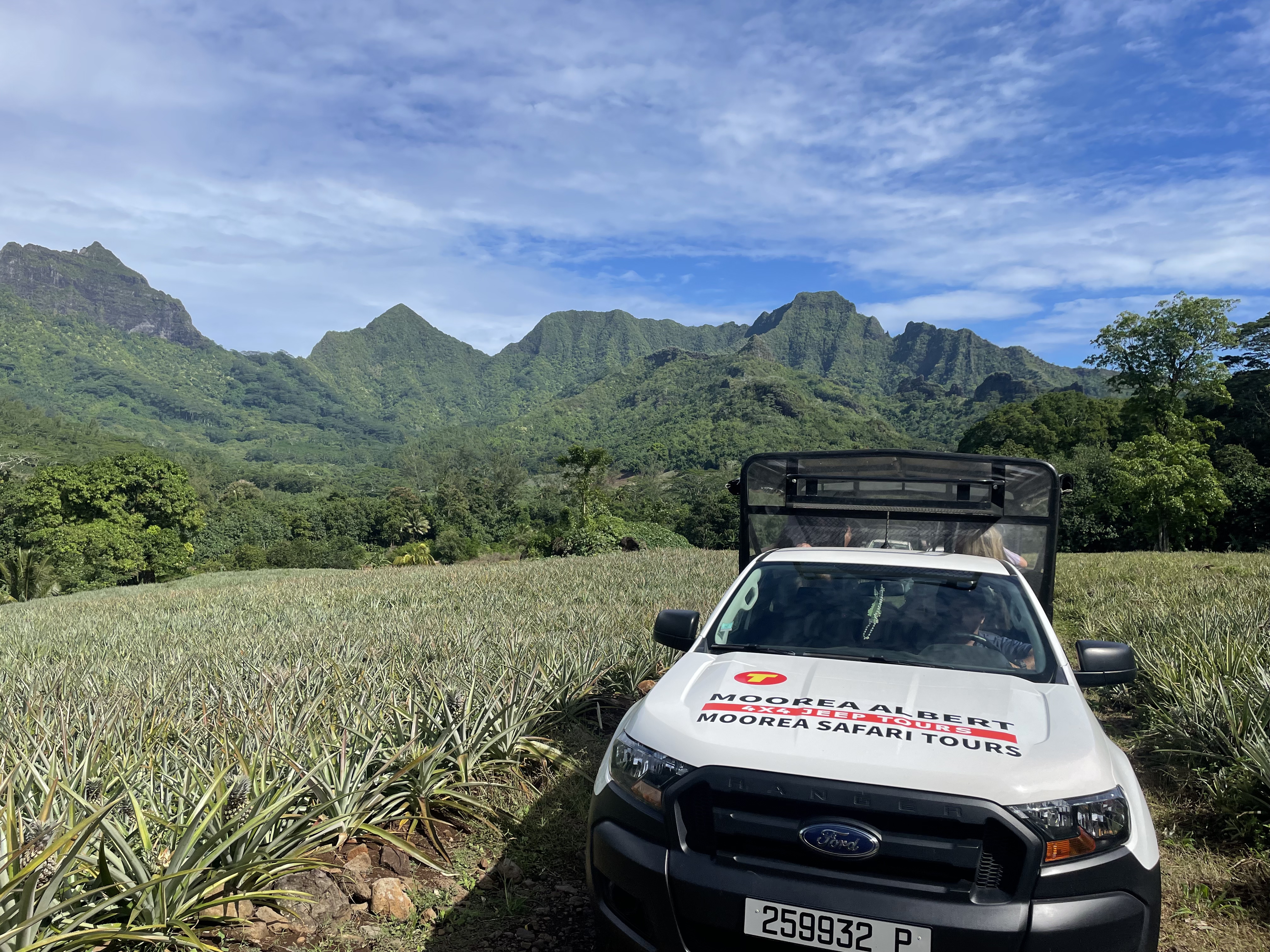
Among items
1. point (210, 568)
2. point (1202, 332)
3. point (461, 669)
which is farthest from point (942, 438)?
point (461, 669)

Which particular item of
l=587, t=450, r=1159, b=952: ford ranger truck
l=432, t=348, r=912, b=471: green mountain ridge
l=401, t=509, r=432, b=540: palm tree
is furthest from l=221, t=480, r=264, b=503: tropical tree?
l=587, t=450, r=1159, b=952: ford ranger truck

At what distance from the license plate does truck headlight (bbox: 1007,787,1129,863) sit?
454 mm

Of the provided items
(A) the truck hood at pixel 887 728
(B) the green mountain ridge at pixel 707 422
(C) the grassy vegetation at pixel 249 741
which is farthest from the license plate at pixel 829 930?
(B) the green mountain ridge at pixel 707 422

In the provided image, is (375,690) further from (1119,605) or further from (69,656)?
(1119,605)

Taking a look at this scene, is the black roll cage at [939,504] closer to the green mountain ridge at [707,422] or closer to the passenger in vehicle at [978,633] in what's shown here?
the passenger in vehicle at [978,633]

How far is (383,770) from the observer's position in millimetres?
3705

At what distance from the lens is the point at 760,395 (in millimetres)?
138125

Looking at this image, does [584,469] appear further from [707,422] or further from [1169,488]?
[707,422]

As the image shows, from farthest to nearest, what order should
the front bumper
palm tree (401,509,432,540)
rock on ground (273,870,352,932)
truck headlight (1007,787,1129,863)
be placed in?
palm tree (401,509,432,540), rock on ground (273,870,352,932), truck headlight (1007,787,1129,863), the front bumper

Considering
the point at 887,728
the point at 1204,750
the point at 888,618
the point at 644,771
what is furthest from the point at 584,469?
the point at 887,728

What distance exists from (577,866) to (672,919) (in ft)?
5.16

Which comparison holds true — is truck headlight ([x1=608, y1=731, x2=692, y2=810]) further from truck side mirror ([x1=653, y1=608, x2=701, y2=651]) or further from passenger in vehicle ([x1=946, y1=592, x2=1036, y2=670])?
passenger in vehicle ([x1=946, y1=592, x2=1036, y2=670])

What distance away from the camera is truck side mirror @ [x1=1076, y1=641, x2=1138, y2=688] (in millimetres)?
3096

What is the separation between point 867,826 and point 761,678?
2.73ft
